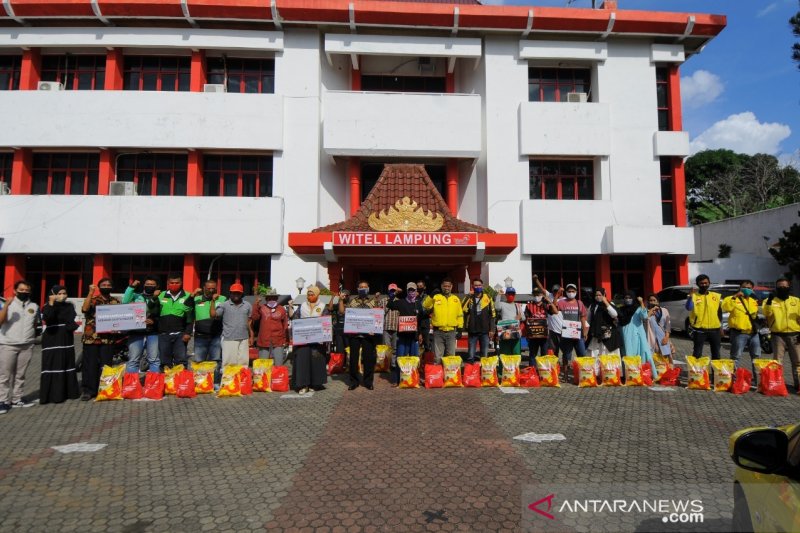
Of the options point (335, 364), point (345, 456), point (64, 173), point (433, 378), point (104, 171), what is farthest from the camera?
point (64, 173)

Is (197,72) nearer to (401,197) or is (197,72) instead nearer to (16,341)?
(401,197)

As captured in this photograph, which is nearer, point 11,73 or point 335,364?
point 335,364

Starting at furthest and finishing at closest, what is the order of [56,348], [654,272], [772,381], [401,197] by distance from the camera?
[654,272], [401,197], [772,381], [56,348]

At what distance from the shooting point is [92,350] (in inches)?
283

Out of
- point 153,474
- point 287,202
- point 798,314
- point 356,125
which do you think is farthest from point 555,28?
point 153,474

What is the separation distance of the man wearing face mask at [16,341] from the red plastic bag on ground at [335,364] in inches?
198

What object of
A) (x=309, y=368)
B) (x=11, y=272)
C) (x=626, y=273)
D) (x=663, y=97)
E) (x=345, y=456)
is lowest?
(x=345, y=456)

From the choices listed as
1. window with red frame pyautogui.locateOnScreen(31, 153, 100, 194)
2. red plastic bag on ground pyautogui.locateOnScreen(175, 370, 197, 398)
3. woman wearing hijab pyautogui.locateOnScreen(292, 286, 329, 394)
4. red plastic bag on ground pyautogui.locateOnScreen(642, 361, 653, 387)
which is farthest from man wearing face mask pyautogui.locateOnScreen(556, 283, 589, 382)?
window with red frame pyautogui.locateOnScreen(31, 153, 100, 194)

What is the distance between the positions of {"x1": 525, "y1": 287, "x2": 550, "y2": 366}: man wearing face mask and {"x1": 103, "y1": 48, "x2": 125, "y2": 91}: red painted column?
688 inches

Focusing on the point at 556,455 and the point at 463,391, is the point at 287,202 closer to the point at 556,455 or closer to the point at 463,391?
the point at 463,391

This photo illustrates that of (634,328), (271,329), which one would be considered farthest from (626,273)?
(271,329)

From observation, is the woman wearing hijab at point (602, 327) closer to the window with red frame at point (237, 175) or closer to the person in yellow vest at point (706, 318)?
the person in yellow vest at point (706, 318)

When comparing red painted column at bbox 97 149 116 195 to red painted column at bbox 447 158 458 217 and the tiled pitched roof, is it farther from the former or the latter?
red painted column at bbox 447 158 458 217

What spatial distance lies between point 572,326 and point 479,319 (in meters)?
1.78
